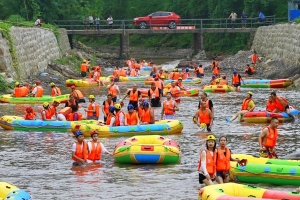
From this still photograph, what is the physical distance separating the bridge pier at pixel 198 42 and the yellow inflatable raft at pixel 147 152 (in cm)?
4768

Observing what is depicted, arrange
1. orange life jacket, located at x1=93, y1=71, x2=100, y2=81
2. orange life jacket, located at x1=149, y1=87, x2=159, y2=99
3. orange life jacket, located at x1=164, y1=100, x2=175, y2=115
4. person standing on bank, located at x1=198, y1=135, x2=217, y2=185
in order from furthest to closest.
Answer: orange life jacket, located at x1=93, y1=71, x2=100, y2=81, orange life jacket, located at x1=149, y1=87, x2=159, y2=99, orange life jacket, located at x1=164, y1=100, x2=175, y2=115, person standing on bank, located at x1=198, y1=135, x2=217, y2=185

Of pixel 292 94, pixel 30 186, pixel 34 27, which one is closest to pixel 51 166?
pixel 30 186

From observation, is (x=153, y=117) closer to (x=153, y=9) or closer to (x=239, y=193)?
(x=239, y=193)

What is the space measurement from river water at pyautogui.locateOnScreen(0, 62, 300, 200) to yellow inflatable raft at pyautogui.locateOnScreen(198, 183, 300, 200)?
1941 mm

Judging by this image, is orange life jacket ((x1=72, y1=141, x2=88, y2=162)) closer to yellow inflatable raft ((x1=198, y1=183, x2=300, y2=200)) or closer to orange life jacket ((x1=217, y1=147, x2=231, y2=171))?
orange life jacket ((x1=217, y1=147, x2=231, y2=171))

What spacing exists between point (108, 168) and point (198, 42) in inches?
1936

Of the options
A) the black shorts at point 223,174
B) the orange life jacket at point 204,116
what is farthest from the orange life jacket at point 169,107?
the black shorts at point 223,174

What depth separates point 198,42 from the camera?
68.5 m

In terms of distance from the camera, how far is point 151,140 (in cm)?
2056

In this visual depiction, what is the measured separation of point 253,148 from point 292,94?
1533 cm

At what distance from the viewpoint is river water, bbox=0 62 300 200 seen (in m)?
17.5

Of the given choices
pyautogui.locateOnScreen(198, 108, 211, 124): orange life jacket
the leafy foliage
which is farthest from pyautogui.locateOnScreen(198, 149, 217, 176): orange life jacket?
the leafy foliage

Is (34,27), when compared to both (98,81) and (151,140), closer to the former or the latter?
(98,81)

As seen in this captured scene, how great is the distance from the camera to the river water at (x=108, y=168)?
57.5 feet
